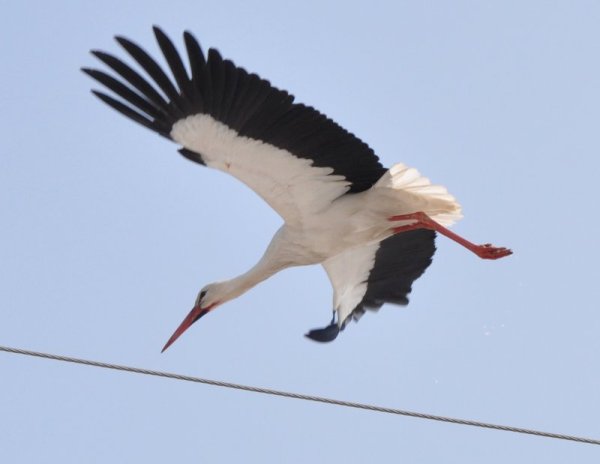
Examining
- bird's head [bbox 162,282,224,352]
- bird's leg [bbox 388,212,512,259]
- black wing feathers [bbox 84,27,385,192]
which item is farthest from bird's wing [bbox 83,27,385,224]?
bird's head [bbox 162,282,224,352]

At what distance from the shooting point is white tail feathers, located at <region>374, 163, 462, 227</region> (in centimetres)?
808

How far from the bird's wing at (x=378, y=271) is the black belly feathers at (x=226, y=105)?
1217 millimetres

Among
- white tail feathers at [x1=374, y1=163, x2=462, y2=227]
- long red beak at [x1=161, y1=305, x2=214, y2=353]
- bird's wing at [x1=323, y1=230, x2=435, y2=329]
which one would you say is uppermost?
white tail feathers at [x1=374, y1=163, x2=462, y2=227]

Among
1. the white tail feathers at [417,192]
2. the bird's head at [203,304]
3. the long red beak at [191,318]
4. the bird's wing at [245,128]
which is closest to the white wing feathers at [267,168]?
the bird's wing at [245,128]

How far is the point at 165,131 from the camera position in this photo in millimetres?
7625

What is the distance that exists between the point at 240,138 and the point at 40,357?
246 cm

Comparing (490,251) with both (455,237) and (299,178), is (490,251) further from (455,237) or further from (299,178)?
(299,178)

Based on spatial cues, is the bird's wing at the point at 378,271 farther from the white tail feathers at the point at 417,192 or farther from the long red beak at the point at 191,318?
the long red beak at the point at 191,318

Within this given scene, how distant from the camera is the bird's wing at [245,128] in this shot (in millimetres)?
7285

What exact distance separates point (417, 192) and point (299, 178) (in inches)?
33.3

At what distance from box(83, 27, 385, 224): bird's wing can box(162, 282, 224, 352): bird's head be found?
3.14ft

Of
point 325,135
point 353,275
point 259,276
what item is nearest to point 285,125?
point 325,135

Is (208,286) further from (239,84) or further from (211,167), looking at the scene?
(239,84)

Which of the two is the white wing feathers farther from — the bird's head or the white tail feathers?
the bird's head
